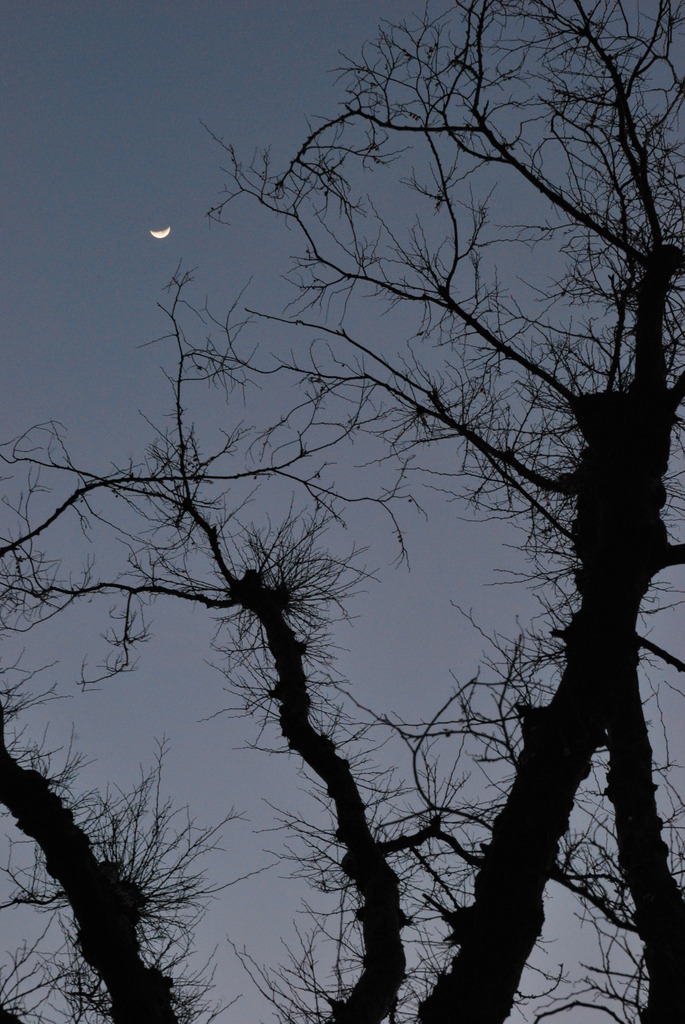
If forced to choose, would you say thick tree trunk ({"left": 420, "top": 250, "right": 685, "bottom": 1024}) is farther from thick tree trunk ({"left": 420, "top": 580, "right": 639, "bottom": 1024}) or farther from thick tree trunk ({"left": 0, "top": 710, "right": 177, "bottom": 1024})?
A: thick tree trunk ({"left": 0, "top": 710, "right": 177, "bottom": 1024})

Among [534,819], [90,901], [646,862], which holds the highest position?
[646,862]

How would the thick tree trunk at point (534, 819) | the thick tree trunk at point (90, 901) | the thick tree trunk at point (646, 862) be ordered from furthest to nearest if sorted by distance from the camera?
the thick tree trunk at point (90, 901), the thick tree trunk at point (646, 862), the thick tree trunk at point (534, 819)

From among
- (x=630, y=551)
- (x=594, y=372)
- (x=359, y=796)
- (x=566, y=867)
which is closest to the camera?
(x=566, y=867)

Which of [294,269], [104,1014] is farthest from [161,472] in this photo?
[104,1014]

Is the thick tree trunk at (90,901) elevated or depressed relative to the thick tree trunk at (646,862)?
depressed

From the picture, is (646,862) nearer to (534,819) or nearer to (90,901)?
(534,819)

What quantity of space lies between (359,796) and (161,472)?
2650 millimetres

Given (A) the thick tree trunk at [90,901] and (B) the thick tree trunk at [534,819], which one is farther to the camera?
(A) the thick tree trunk at [90,901]

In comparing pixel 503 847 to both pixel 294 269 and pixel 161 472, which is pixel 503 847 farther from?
pixel 294 269

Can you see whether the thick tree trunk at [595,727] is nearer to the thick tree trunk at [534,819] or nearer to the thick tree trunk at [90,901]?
the thick tree trunk at [534,819]

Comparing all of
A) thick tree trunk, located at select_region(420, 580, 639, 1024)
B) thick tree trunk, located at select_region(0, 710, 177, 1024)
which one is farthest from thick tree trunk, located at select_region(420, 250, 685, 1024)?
thick tree trunk, located at select_region(0, 710, 177, 1024)

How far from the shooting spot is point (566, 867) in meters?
3.94

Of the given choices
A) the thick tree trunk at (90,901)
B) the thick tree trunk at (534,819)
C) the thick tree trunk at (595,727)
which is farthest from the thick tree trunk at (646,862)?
the thick tree trunk at (90,901)

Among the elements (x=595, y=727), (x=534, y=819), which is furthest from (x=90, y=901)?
(x=595, y=727)
